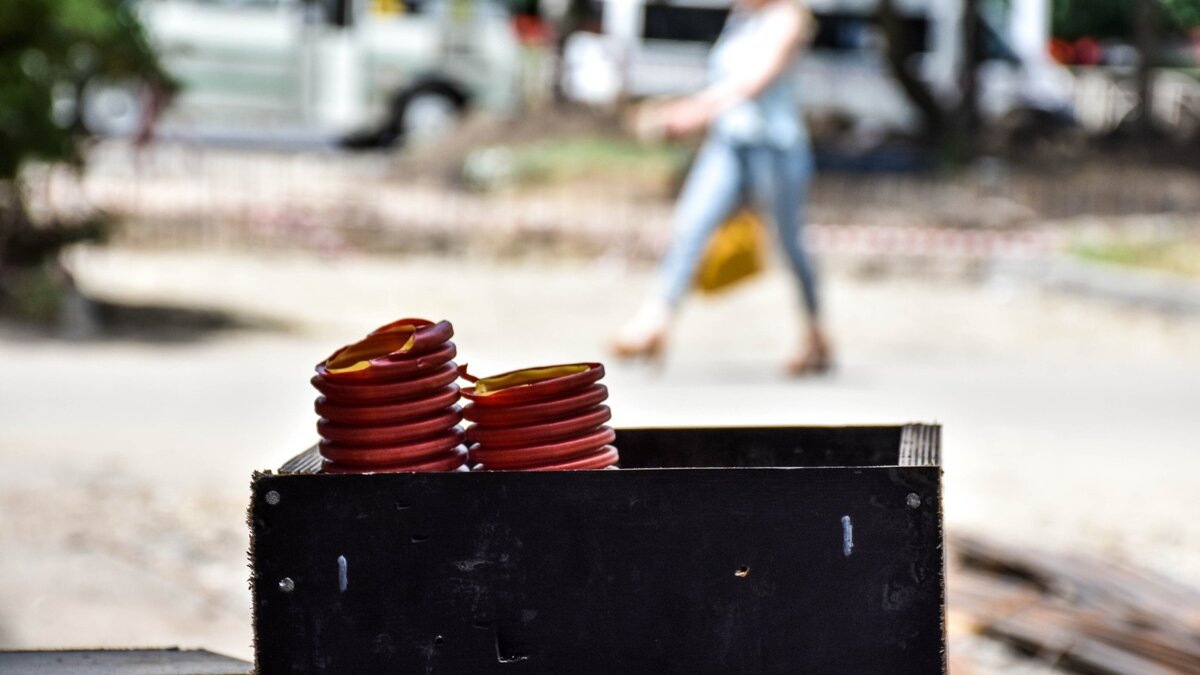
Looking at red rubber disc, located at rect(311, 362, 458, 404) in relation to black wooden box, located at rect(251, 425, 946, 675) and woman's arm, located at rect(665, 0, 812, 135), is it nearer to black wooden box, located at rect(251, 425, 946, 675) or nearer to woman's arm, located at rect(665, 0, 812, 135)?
black wooden box, located at rect(251, 425, 946, 675)

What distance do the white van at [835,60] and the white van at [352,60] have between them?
1077 mm

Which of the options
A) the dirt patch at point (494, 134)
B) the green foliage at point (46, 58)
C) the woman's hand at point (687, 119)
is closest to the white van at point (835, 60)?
the dirt patch at point (494, 134)

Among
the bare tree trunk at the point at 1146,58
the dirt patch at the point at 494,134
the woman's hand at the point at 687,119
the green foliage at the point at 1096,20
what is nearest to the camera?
the woman's hand at the point at 687,119

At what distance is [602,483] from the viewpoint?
208cm

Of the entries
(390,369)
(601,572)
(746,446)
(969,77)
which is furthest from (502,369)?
(969,77)

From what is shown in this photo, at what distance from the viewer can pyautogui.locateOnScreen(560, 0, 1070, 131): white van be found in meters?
21.1

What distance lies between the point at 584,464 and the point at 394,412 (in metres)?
0.24

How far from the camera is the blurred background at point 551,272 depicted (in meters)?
4.96

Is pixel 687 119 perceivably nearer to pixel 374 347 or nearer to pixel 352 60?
pixel 374 347

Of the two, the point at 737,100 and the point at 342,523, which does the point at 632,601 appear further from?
the point at 737,100

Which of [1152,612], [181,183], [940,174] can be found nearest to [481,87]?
[940,174]

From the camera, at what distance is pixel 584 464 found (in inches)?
88.7

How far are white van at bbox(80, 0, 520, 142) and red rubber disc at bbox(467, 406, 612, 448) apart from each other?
18.5 m

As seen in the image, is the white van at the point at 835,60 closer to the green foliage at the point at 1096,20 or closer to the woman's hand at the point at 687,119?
the green foliage at the point at 1096,20
